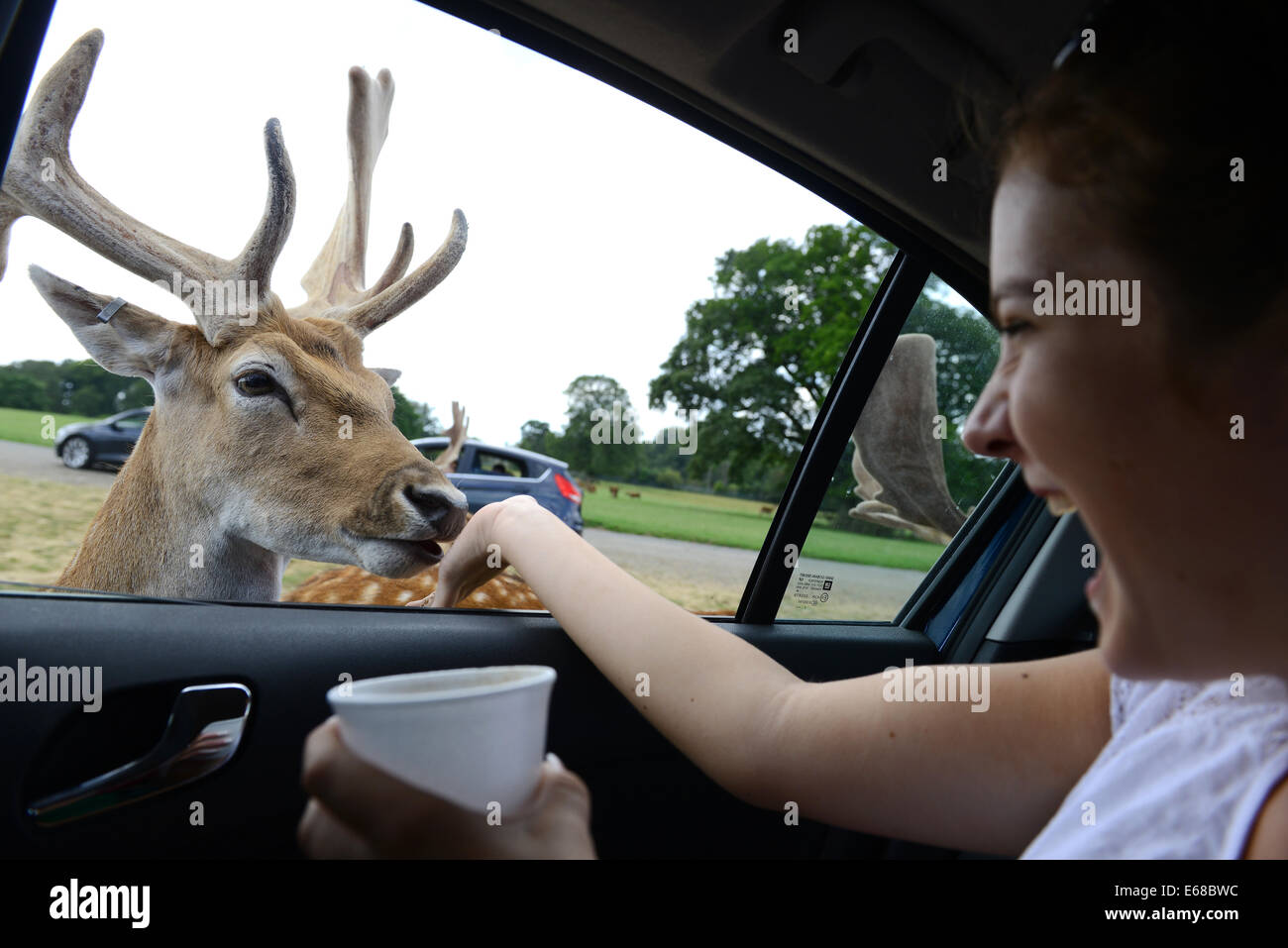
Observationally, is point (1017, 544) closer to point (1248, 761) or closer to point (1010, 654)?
point (1010, 654)

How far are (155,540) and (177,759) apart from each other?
0.47 m

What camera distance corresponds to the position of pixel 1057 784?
1.08 meters

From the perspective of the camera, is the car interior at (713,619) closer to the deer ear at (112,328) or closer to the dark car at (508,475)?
the dark car at (508,475)

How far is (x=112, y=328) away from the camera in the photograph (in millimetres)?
1572

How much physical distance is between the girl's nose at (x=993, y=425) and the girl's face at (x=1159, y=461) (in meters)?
0.08

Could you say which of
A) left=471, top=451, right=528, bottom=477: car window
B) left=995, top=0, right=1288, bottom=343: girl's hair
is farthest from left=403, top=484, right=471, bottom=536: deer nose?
left=995, top=0, right=1288, bottom=343: girl's hair

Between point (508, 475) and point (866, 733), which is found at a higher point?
point (508, 475)

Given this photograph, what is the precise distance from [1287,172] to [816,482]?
1.80 m

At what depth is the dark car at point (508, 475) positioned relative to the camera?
1.95 m

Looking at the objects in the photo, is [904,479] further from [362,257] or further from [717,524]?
[362,257]

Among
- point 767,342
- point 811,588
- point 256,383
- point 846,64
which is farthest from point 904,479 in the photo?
point 256,383

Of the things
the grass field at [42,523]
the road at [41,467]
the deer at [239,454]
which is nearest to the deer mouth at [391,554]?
the deer at [239,454]

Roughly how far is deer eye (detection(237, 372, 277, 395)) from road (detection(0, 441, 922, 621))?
0.81m
